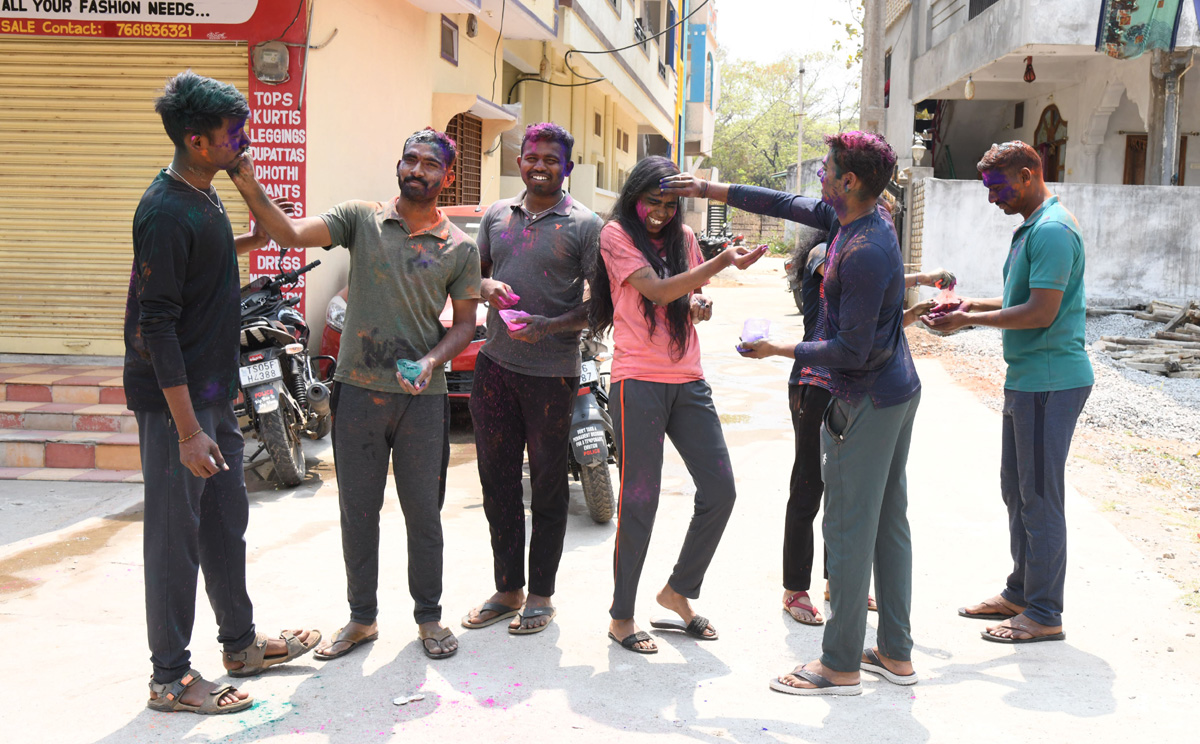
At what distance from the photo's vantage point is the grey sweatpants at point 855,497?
3.52 m

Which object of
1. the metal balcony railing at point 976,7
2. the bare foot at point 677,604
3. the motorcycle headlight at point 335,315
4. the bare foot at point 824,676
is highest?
the metal balcony railing at point 976,7

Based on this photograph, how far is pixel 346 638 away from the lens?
3.81m

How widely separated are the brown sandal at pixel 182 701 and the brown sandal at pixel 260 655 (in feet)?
0.82

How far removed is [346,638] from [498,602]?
70 cm

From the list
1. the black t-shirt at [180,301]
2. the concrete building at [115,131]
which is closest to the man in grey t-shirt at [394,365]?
the black t-shirt at [180,301]

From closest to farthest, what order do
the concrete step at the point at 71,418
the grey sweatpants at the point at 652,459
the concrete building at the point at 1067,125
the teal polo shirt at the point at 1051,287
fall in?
1. the grey sweatpants at the point at 652,459
2. the teal polo shirt at the point at 1051,287
3. the concrete step at the point at 71,418
4. the concrete building at the point at 1067,125

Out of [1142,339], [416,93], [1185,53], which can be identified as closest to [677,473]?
[416,93]

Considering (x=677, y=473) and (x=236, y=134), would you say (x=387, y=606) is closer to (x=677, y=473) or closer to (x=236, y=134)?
(x=236, y=134)

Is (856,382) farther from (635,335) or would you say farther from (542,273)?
(542,273)

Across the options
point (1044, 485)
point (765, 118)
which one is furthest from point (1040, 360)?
point (765, 118)

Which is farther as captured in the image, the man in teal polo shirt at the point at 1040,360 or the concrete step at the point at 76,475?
the concrete step at the point at 76,475

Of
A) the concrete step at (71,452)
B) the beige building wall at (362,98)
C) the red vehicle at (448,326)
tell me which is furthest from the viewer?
the beige building wall at (362,98)

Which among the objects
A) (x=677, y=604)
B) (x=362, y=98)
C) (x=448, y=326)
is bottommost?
(x=677, y=604)

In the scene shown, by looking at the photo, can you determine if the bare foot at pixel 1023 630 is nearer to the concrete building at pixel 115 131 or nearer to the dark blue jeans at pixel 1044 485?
the dark blue jeans at pixel 1044 485
